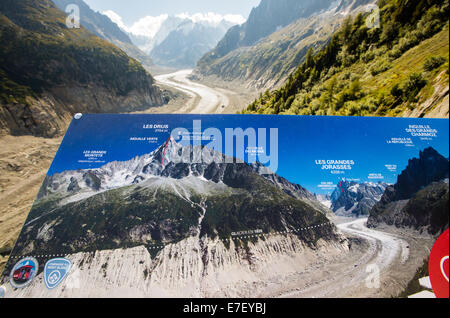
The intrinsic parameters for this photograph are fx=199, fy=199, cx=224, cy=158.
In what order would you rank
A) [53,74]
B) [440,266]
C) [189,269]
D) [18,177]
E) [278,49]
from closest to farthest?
[440,266]
[189,269]
[18,177]
[53,74]
[278,49]

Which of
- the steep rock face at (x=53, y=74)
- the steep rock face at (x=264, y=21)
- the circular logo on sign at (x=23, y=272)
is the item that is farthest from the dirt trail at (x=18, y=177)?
the steep rock face at (x=264, y=21)

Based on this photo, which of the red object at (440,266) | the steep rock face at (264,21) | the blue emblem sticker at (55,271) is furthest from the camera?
the steep rock face at (264,21)

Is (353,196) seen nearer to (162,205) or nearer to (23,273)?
(162,205)

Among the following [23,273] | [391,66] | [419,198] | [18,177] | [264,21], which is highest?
[264,21]

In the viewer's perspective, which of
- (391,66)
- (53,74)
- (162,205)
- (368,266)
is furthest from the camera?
(53,74)

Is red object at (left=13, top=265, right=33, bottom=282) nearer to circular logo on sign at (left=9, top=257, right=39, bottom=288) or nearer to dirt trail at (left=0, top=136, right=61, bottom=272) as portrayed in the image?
circular logo on sign at (left=9, top=257, right=39, bottom=288)

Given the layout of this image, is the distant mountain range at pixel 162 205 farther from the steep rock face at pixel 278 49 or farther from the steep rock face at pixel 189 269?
the steep rock face at pixel 278 49

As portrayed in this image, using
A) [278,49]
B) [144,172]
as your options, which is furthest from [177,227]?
[278,49]
